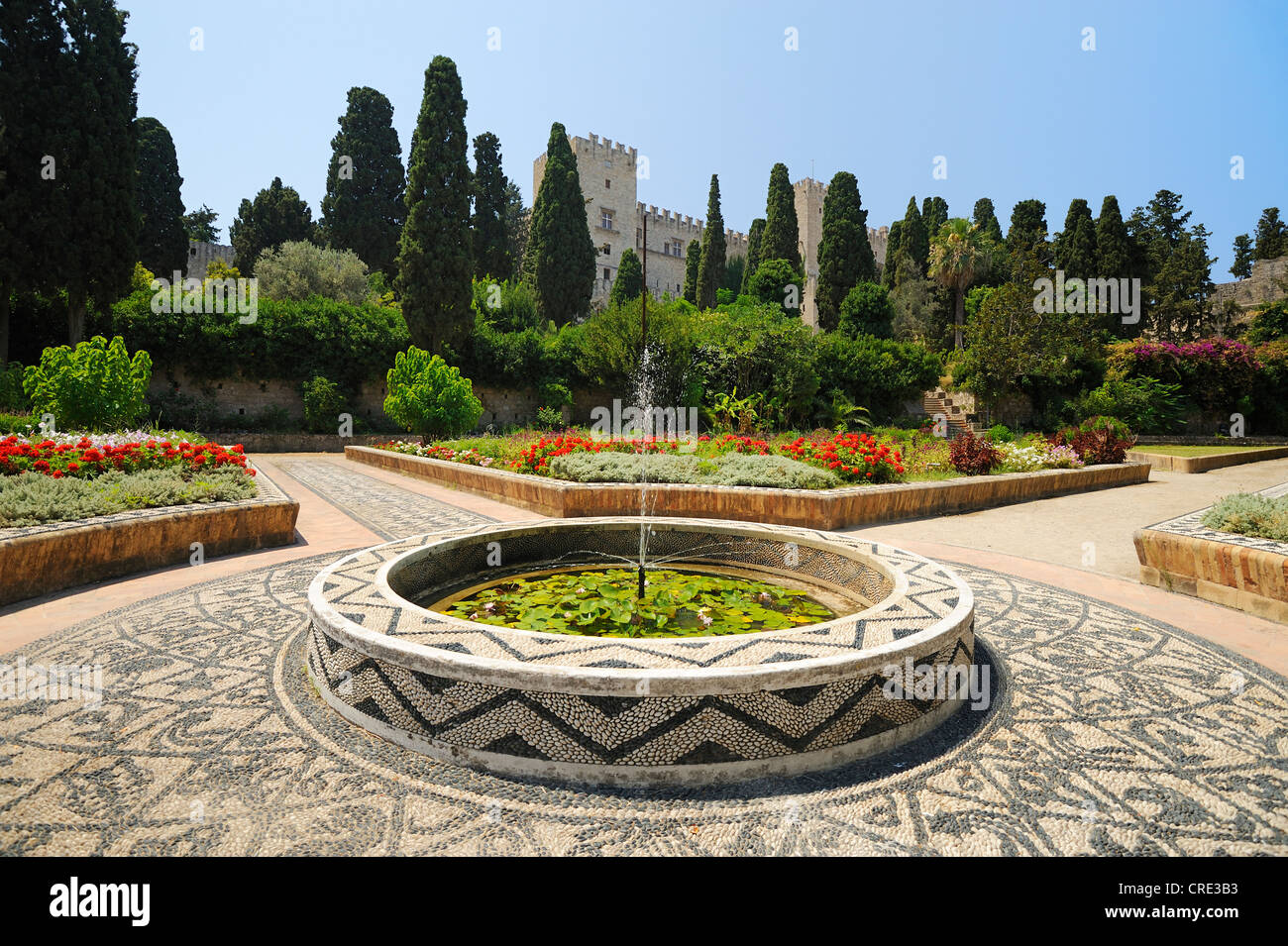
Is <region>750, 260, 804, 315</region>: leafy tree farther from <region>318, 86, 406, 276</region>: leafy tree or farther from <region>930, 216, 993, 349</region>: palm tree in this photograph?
<region>318, 86, 406, 276</region>: leafy tree

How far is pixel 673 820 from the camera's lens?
1.93 meters

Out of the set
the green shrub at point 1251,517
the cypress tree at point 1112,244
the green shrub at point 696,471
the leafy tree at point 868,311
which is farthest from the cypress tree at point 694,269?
the green shrub at point 1251,517

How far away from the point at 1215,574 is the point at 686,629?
156 inches

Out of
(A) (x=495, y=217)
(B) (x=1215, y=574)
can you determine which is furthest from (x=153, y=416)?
(B) (x=1215, y=574)

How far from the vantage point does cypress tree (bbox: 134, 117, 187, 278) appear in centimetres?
2473

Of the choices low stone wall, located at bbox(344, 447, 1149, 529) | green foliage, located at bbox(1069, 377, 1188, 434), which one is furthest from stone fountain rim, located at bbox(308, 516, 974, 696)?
green foliage, located at bbox(1069, 377, 1188, 434)

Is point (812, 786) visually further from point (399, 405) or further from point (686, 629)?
point (399, 405)

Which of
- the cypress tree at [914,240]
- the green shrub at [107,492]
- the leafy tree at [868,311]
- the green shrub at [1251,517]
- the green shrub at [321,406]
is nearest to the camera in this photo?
the green shrub at [1251,517]

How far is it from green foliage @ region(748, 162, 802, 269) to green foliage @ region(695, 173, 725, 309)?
3577 millimetres

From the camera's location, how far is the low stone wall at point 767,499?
23.0 ft

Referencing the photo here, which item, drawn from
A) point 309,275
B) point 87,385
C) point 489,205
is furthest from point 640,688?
point 489,205

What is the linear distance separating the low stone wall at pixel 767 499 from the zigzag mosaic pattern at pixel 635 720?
4727mm

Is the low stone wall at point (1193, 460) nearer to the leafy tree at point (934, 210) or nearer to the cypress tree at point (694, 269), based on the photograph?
the leafy tree at point (934, 210)

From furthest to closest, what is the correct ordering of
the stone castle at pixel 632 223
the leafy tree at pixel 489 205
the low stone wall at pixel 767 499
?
the stone castle at pixel 632 223 → the leafy tree at pixel 489 205 → the low stone wall at pixel 767 499
